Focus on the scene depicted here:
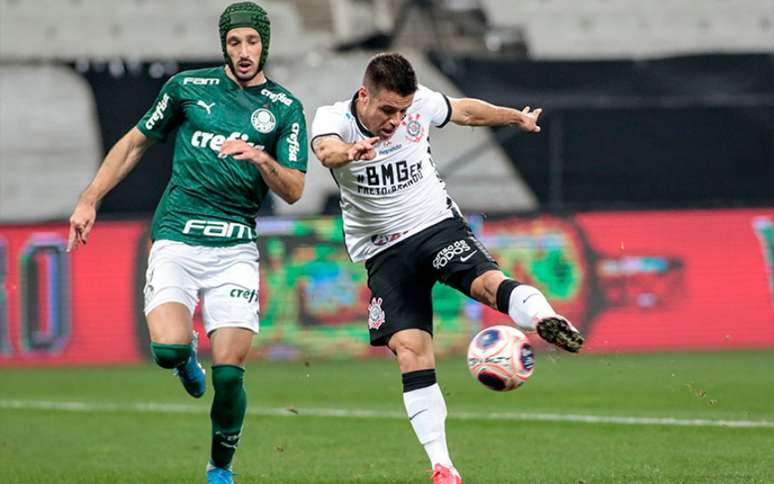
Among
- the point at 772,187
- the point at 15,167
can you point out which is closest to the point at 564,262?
the point at 772,187

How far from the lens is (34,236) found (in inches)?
680

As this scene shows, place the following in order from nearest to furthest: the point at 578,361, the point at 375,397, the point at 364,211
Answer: the point at 364,211 < the point at 375,397 < the point at 578,361

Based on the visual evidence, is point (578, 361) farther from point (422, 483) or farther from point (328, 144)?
point (328, 144)

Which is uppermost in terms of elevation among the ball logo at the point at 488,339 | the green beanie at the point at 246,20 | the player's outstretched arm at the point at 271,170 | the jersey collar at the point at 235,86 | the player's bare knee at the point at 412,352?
the green beanie at the point at 246,20

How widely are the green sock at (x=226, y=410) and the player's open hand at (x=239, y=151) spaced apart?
1.20 meters

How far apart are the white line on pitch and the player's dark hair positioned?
3241 millimetres

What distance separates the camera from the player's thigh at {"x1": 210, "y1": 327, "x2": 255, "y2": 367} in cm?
766

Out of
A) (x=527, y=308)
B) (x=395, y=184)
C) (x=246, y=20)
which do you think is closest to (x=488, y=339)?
(x=527, y=308)

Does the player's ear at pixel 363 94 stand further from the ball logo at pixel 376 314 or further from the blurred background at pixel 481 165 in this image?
the blurred background at pixel 481 165

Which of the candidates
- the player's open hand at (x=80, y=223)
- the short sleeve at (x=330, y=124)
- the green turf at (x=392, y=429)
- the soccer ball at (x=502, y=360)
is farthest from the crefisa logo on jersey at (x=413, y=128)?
the green turf at (x=392, y=429)

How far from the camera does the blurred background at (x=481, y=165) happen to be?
1716 centimetres

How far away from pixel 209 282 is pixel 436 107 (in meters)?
1.63

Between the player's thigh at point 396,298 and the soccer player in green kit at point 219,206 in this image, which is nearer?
the soccer player in green kit at point 219,206

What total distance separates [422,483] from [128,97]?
1275 centimetres
